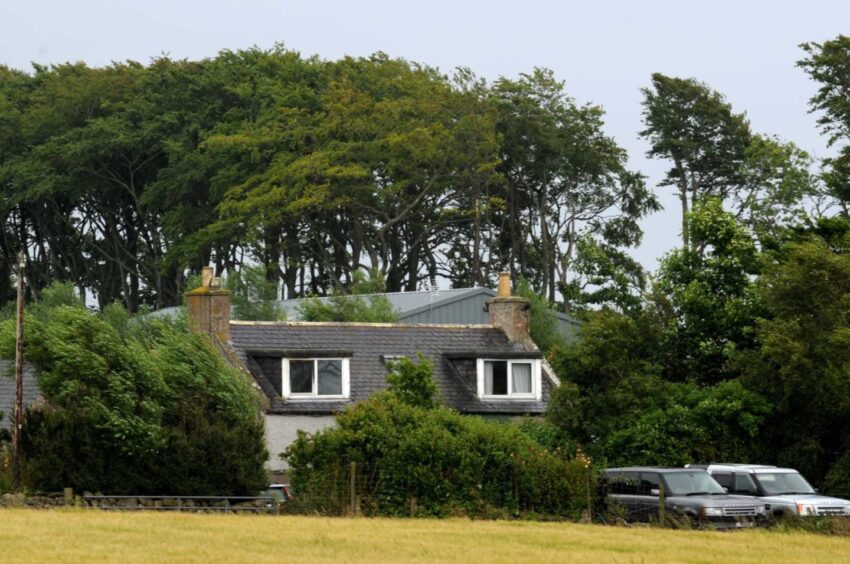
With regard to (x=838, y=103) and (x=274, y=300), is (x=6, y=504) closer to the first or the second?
(x=274, y=300)

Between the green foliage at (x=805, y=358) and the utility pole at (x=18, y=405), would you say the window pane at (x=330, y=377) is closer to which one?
the utility pole at (x=18, y=405)

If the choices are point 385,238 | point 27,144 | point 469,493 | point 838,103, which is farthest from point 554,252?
point 469,493

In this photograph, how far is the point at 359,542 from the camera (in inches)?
1264

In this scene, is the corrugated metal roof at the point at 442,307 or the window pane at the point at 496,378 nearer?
the window pane at the point at 496,378

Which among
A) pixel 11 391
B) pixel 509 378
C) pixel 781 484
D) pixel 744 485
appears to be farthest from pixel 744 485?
pixel 11 391

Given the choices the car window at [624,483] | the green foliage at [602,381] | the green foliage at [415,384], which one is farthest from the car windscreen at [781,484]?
the green foliage at [415,384]

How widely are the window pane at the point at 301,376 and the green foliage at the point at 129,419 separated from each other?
Answer: 7.11 m

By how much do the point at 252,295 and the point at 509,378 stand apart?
16.1 m

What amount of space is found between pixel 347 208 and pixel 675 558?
55.6 metres

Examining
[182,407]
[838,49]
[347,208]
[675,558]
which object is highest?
[838,49]

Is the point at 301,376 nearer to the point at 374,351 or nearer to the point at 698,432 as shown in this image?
the point at 374,351

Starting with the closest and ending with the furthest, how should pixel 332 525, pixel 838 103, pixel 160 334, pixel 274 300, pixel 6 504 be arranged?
pixel 332 525 < pixel 6 504 < pixel 160 334 < pixel 274 300 < pixel 838 103

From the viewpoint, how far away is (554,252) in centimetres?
9250

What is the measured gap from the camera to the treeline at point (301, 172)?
269 ft
